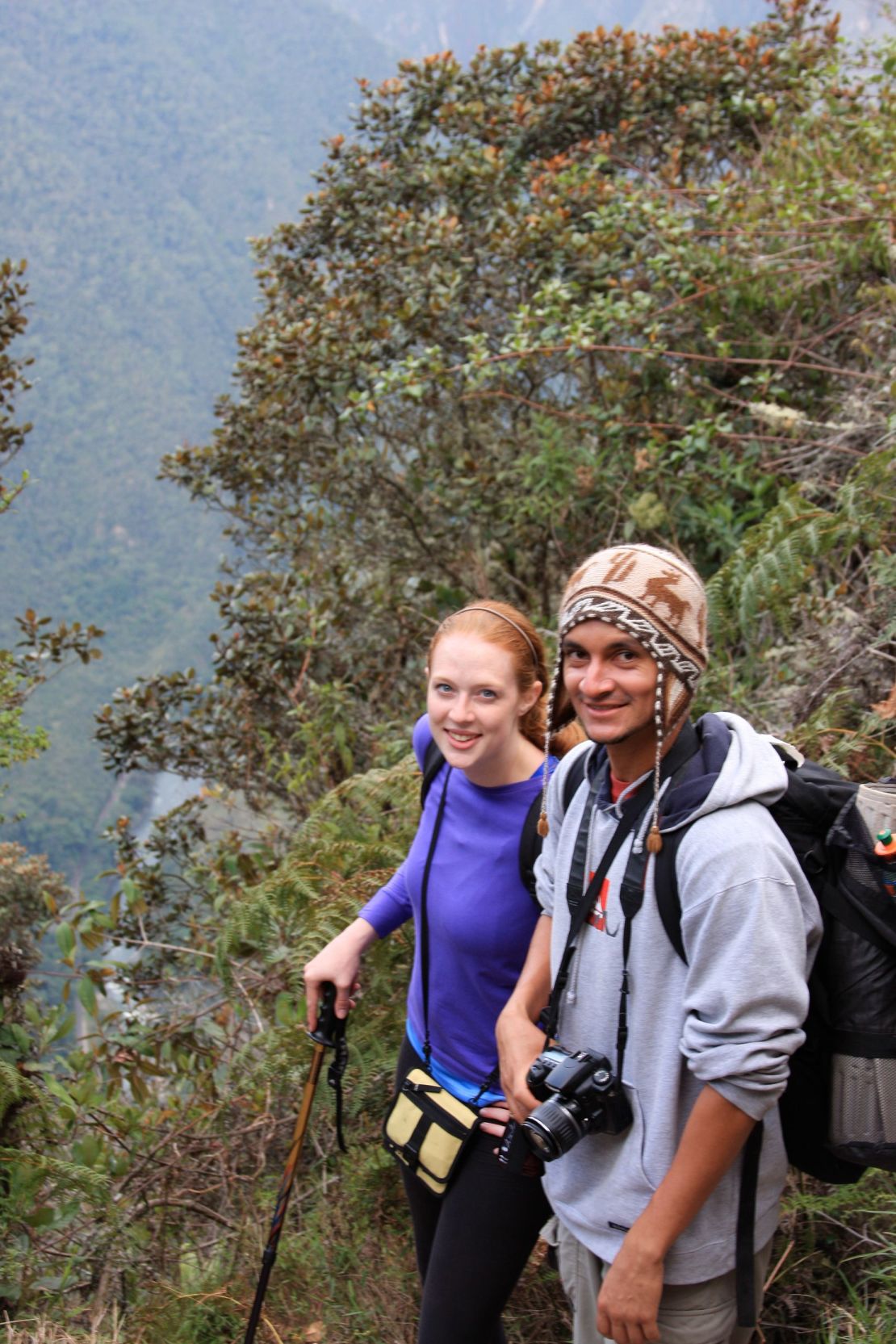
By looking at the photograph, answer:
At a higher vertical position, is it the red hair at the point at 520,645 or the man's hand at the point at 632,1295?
the red hair at the point at 520,645

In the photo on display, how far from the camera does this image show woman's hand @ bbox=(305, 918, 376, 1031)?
2611 millimetres

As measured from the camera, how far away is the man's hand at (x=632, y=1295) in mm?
Result: 1673

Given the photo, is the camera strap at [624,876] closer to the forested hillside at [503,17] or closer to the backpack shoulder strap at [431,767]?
the backpack shoulder strap at [431,767]

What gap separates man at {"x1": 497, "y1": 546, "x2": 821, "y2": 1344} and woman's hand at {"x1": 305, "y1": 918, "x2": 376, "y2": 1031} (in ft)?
2.34

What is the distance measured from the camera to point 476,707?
246 centimetres

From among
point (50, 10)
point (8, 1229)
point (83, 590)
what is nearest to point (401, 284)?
point (8, 1229)

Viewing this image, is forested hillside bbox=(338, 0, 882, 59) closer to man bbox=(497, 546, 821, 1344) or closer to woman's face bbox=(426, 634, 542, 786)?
woman's face bbox=(426, 634, 542, 786)

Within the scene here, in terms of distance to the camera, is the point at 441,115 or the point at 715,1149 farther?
the point at 441,115

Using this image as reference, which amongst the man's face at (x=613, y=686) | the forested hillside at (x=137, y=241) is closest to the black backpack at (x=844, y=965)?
the man's face at (x=613, y=686)

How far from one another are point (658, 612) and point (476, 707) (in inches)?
29.1

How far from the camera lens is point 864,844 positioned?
166cm

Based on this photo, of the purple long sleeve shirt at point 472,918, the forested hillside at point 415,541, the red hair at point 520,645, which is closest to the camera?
the purple long sleeve shirt at point 472,918

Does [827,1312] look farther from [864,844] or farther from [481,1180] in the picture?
[864,844]

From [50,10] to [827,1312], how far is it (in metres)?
33.5
